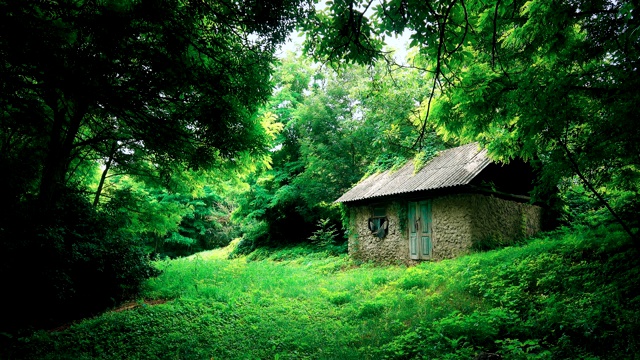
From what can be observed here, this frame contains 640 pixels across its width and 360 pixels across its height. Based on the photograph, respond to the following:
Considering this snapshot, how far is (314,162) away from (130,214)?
11.0 meters

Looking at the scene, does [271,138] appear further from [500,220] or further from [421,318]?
[500,220]

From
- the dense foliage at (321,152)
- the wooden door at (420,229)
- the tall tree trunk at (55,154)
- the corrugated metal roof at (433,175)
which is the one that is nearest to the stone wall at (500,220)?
the corrugated metal roof at (433,175)

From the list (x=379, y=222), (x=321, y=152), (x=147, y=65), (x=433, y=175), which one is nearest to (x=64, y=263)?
(x=147, y=65)

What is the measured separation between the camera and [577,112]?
17.1ft

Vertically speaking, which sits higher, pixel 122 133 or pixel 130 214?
pixel 122 133

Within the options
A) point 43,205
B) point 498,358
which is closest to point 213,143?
point 43,205

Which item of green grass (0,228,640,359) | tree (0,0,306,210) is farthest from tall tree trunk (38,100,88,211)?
green grass (0,228,640,359)

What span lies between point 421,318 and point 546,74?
4.54 meters

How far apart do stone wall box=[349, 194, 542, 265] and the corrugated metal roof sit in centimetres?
61

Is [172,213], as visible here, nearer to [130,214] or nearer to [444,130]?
[130,214]

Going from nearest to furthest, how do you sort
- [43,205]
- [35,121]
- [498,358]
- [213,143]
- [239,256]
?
[498,358] → [35,121] → [213,143] → [43,205] → [239,256]

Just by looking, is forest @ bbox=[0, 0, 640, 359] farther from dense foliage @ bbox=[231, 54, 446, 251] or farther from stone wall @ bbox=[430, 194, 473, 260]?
dense foliage @ bbox=[231, 54, 446, 251]

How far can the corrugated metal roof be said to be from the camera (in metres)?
10.8

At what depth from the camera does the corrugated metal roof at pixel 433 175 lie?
10.8 meters
